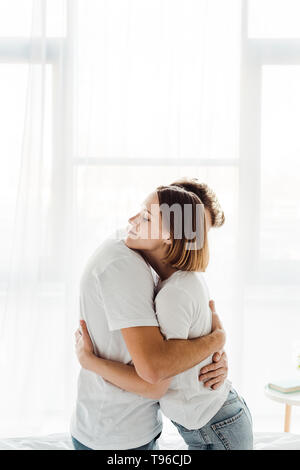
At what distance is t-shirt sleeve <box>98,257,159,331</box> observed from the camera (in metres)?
1.05

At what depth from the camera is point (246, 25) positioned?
2186 millimetres

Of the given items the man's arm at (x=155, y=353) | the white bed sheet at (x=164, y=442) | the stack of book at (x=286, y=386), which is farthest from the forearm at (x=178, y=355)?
the stack of book at (x=286, y=386)

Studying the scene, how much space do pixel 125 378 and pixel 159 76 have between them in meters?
1.50

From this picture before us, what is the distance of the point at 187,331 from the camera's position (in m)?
1.09

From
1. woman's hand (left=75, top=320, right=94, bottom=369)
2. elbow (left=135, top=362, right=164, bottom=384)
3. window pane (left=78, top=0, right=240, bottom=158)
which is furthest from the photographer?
window pane (left=78, top=0, right=240, bottom=158)

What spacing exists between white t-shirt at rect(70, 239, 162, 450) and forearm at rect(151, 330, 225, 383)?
0.21 ft

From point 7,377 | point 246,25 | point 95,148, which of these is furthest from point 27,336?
point 246,25

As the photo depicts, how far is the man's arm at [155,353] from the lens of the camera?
1.03 metres

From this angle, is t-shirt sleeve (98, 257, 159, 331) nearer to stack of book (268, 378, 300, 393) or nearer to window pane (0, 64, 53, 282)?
stack of book (268, 378, 300, 393)

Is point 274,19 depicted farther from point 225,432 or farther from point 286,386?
point 225,432

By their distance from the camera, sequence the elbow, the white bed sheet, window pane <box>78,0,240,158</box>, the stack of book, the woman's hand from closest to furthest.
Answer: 1. the elbow
2. the woman's hand
3. the white bed sheet
4. the stack of book
5. window pane <box>78,0,240,158</box>

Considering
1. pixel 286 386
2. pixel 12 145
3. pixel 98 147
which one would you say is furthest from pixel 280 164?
pixel 12 145

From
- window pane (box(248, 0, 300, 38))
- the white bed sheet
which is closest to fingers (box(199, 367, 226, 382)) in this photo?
the white bed sheet
